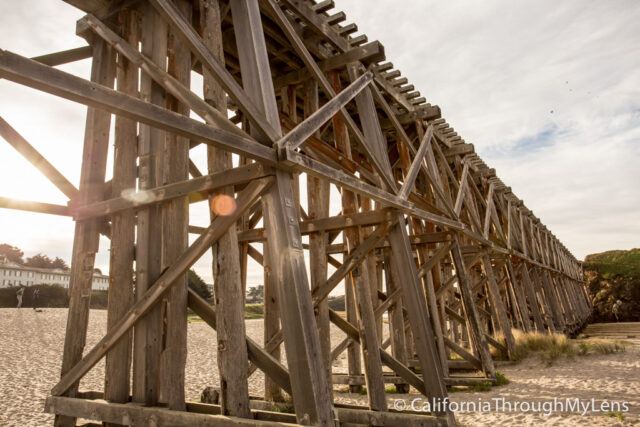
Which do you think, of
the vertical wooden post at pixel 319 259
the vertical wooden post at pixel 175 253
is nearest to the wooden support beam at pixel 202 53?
the vertical wooden post at pixel 175 253

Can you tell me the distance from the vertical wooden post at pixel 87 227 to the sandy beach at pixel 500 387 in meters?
2.62

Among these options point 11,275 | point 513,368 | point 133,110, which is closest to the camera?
point 133,110

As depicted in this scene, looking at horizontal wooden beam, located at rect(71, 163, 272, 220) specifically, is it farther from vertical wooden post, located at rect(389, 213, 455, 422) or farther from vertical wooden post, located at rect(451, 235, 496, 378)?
vertical wooden post, located at rect(451, 235, 496, 378)

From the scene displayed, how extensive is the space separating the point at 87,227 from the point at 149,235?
77 cm

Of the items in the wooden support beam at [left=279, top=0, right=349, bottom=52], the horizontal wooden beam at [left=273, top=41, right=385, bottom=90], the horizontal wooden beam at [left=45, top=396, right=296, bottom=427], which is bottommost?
the horizontal wooden beam at [left=45, top=396, right=296, bottom=427]

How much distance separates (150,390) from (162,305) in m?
0.63

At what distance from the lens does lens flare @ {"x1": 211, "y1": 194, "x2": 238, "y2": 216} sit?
2.83 metres

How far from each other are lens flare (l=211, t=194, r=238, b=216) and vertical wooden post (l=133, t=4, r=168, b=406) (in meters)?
0.64

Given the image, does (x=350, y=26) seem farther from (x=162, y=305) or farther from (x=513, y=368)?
(x=513, y=368)

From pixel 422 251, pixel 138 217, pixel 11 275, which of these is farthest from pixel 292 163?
pixel 11 275

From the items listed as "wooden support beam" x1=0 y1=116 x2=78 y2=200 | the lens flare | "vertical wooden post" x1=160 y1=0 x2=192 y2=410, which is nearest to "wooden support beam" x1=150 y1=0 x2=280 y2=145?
"vertical wooden post" x1=160 y1=0 x2=192 y2=410

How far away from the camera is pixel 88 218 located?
11.6ft

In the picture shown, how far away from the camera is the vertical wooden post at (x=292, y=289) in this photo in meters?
2.38

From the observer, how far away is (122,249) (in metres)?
3.34
